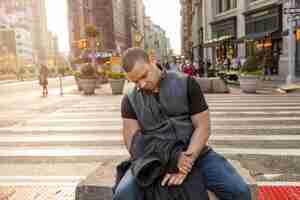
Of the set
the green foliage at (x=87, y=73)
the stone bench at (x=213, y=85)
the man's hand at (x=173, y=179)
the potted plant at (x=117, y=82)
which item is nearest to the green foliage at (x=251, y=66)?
the stone bench at (x=213, y=85)

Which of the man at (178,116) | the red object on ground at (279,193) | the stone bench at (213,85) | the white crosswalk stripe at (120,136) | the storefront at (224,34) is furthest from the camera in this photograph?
the storefront at (224,34)

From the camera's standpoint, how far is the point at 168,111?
281 cm

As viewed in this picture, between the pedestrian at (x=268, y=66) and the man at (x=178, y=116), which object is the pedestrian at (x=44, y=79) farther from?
the man at (x=178, y=116)

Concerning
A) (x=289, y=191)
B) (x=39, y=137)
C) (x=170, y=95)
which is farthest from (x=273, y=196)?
(x=39, y=137)

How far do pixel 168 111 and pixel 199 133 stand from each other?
287 millimetres

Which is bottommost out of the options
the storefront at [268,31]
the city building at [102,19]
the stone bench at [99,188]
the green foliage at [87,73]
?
the stone bench at [99,188]

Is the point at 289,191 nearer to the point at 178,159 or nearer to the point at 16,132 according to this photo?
the point at 178,159

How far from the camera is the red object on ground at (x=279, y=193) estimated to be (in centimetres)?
398

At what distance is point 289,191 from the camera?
416 cm

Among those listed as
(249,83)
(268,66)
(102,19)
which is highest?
(102,19)

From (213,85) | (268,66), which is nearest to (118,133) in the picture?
(213,85)

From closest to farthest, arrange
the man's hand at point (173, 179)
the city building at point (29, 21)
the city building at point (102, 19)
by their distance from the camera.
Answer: the man's hand at point (173, 179) < the city building at point (102, 19) < the city building at point (29, 21)

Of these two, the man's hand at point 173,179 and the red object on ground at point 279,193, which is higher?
the man's hand at point 173,179

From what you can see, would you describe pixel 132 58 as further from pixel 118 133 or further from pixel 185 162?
pixel 118 133
